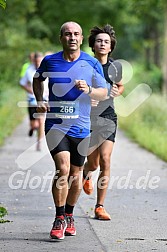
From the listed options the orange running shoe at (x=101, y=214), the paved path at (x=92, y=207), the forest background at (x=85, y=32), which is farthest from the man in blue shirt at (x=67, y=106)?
the forest background at (x=85, y=32)

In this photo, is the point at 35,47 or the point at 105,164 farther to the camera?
the point at 35,47

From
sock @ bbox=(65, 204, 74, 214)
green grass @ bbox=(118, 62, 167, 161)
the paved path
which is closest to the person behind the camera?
the paved path

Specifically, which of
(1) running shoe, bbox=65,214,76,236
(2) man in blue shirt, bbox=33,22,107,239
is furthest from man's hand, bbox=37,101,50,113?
(1) running shoe, bbox=65,214,76,236

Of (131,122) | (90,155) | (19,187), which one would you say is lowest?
(131,122)

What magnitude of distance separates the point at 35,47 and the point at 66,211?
30.2 m

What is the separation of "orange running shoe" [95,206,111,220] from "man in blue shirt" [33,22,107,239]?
107 centimetres

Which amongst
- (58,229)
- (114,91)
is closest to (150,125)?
(114,91)

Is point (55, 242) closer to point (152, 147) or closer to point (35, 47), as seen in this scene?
point (152, 147)

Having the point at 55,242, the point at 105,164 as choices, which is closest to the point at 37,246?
the point at 55,242

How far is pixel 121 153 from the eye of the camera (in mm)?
17219

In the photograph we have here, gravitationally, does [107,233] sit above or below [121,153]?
above

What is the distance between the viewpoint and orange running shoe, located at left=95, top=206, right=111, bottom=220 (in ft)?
30.5

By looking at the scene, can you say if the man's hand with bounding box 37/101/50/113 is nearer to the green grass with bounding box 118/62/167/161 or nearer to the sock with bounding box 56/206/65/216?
the sock with bounding box 56/206/65/216

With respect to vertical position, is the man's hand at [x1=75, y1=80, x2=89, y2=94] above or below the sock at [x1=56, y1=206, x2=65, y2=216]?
above
